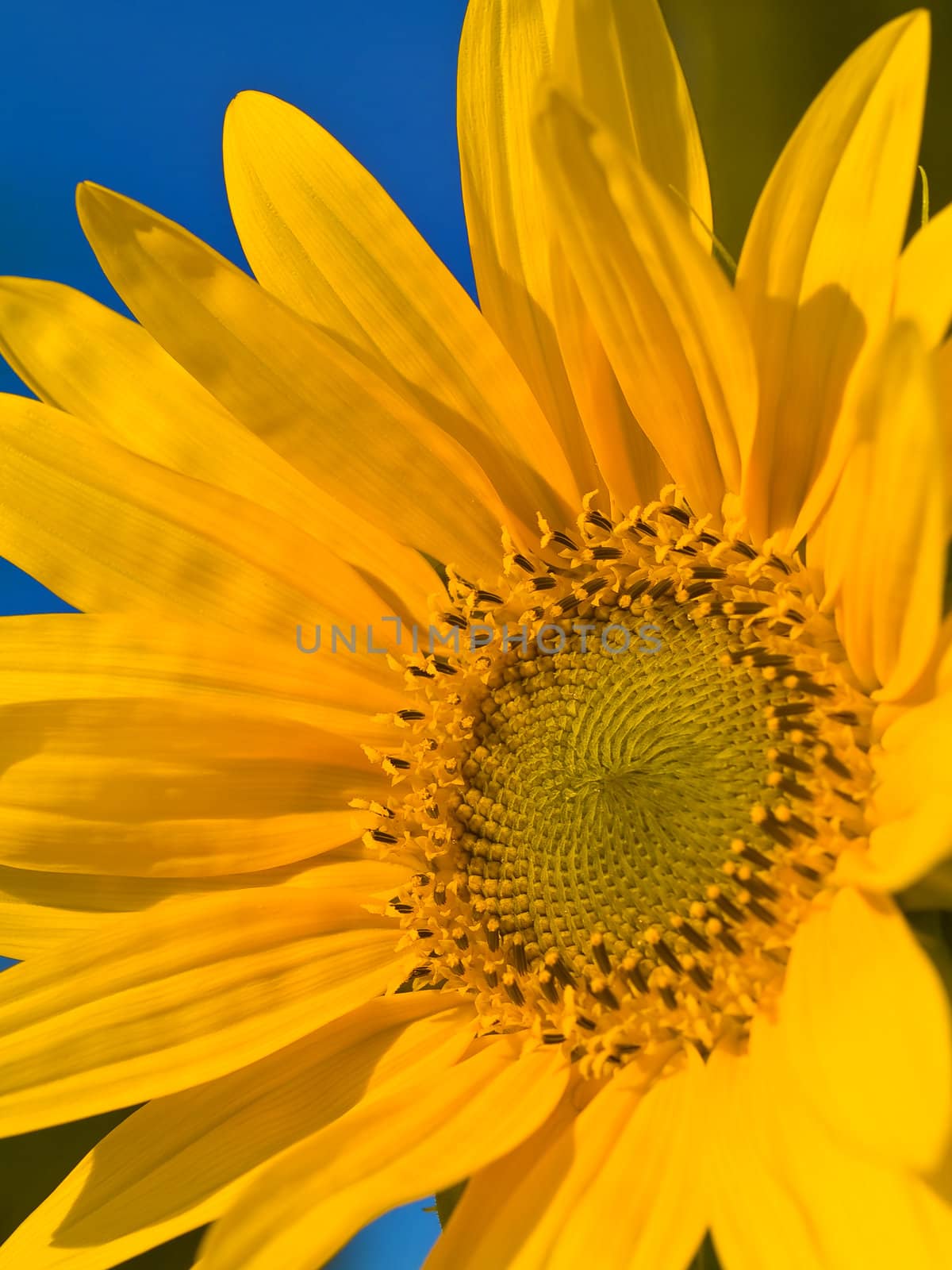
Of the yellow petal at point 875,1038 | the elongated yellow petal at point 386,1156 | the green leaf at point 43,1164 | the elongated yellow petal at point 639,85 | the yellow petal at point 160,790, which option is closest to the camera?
the yellow petal at point 875,1038

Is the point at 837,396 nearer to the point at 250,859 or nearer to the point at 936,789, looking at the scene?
the point at 936,789

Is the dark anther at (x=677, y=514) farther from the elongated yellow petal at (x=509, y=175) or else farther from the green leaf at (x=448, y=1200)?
the green leaf at (x=448, y=1200)

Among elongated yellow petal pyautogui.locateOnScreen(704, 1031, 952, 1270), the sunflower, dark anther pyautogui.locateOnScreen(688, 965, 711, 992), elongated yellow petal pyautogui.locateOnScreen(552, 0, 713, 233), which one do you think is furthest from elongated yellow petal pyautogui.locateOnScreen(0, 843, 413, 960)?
elongated yellow petal pyautogui.locateOnScreen(552, 0, 713, 233)

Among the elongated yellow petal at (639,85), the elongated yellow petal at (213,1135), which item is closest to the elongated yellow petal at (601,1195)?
the elongated yellow petal at (213,1135)

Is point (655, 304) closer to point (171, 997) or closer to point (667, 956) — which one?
point (667, 956)

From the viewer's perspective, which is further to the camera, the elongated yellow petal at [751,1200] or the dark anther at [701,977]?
the dark anther at [701,977]

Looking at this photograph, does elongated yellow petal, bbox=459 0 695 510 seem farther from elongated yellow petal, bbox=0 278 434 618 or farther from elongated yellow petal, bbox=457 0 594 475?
elongated yellow petal, bbox=0 278 434 618

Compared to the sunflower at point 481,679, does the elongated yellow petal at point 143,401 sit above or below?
above
